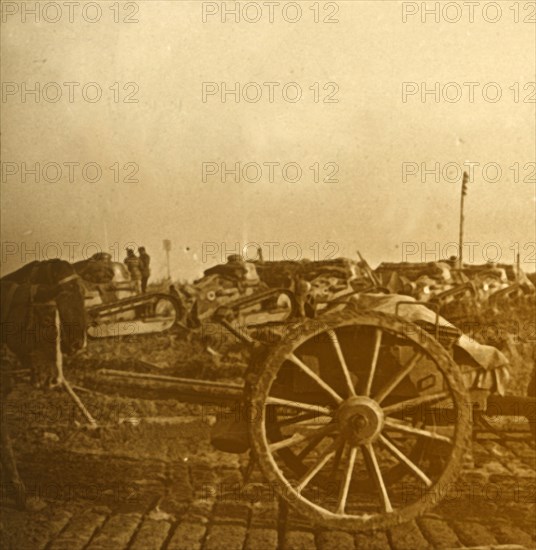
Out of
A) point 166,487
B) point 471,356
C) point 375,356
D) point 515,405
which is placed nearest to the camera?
point 375,356

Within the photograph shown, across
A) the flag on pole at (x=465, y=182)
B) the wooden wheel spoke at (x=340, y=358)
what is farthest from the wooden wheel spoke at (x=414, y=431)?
the flag on pole at (x=465, y=182)

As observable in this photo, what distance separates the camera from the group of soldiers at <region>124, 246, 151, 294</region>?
12.4ft

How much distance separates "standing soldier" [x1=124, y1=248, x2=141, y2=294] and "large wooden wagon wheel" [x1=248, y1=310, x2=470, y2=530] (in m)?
1.07

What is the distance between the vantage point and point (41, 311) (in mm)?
3859

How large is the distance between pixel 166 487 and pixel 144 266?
4.60 ft

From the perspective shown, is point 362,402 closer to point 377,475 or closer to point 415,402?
point 415,402

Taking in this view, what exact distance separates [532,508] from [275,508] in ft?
4.97

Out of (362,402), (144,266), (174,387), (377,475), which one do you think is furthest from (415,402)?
(144,266)

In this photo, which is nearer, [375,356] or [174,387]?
[375,356]

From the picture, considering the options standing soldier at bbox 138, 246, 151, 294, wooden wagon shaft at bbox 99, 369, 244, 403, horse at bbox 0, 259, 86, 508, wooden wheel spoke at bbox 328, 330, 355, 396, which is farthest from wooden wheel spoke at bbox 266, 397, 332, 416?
horse at bbox 0, 259, 86, 508

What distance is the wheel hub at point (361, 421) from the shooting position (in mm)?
3164

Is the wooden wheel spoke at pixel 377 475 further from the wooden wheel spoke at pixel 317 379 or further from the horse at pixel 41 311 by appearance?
the horse at pixel 41 311

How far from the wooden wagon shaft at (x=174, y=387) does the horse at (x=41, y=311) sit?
15.4 inches

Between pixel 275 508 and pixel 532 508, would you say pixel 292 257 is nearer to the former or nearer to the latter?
pixel 275 508
